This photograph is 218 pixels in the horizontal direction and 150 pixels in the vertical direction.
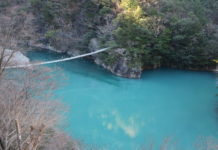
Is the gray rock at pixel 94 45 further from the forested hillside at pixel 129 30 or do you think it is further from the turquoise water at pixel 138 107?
the turquoise water at pixel 138 107

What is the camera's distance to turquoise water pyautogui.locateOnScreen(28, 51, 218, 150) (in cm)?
752

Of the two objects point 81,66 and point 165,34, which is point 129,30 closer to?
point 165,34

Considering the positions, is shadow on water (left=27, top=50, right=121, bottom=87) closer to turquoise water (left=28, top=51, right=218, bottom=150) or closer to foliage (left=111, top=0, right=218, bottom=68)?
turquoise water (left=28, top=51, right=218, bottom=150)

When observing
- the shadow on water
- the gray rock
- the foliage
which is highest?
the foliage

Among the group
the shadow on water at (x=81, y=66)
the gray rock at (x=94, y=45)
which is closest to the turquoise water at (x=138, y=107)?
the shadow on water at (x=81, y=66)

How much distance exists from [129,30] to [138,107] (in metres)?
3.95

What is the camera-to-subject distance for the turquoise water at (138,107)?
24.7 ft

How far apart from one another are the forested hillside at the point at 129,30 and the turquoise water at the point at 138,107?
804 millimetres

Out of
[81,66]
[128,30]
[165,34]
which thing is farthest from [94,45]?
[165,34]

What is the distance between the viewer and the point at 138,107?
9672mm

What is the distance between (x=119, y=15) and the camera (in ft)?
39.9

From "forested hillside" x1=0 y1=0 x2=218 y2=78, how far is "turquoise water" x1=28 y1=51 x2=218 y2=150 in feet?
2.64

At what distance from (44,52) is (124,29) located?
19.6ft

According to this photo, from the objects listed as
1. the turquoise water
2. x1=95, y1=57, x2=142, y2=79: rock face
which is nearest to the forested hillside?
x1=95, y1=57, x2=142, y2=79: rock face
